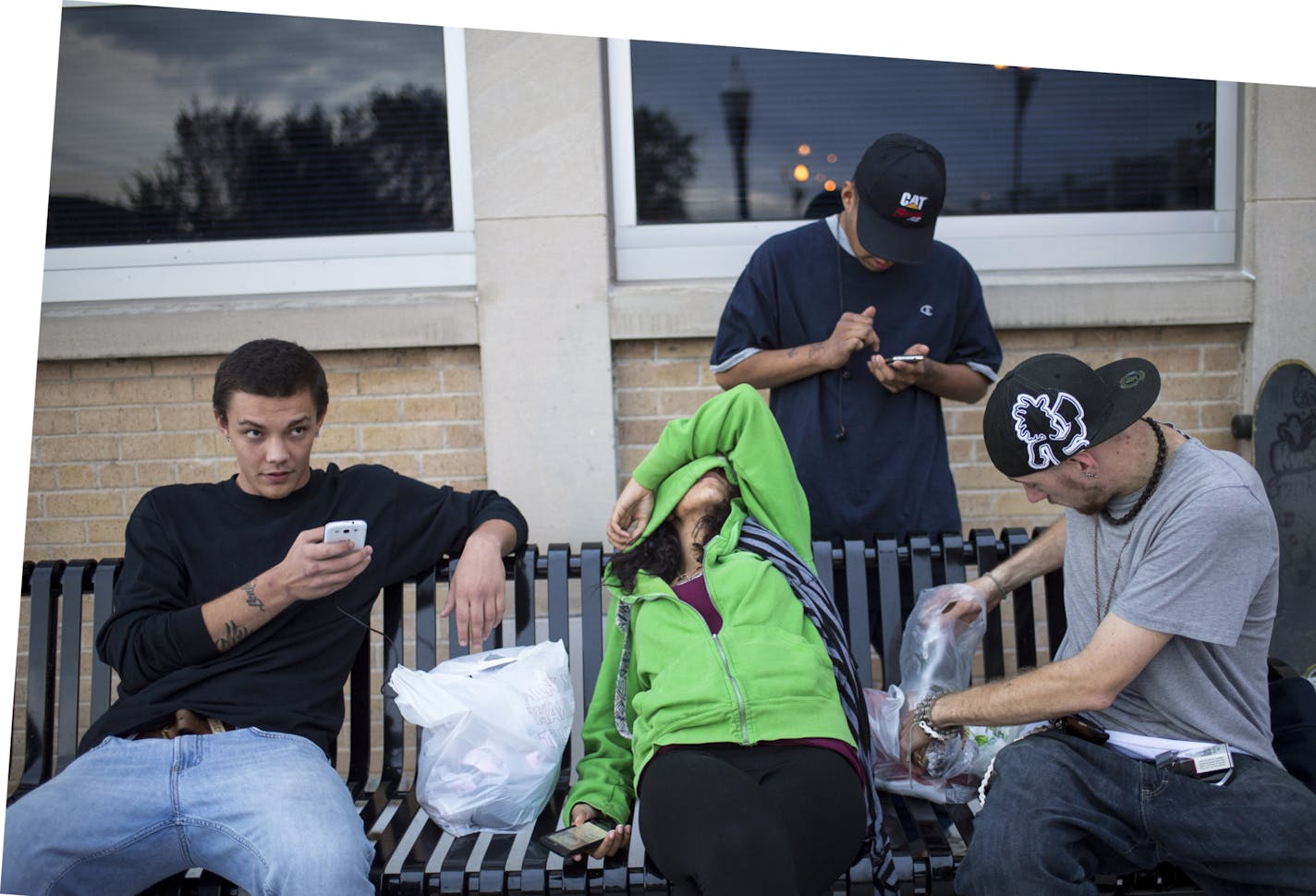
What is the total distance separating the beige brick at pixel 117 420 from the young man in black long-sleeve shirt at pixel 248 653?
A: 5.26 ft

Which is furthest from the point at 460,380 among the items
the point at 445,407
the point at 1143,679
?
the point at 1143,679

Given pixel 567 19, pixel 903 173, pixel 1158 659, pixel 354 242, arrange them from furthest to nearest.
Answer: pixel 354 242
pixel 903 173
pixel 567 19
pixel 1158 659

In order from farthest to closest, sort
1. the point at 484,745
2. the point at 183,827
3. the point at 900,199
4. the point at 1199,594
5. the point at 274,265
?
the point at 274,265
the point at 900,199
the point at 484,745
the point at 183,827
the point at 1199,594

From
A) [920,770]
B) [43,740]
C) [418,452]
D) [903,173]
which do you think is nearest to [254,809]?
[43,740]

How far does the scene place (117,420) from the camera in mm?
4527

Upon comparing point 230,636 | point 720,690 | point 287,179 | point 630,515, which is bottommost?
point 720,690

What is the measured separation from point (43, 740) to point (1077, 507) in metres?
2.93

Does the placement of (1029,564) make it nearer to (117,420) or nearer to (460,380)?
(460,380)

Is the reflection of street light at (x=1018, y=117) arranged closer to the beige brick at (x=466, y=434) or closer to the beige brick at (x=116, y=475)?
the beige brick at (x=466, y=434)

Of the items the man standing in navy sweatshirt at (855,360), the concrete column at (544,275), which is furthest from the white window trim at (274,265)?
→ the man standing in navy sweatshirt at (855,360)

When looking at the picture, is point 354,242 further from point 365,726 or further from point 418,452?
point 365,726

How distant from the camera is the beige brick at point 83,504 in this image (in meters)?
4.56

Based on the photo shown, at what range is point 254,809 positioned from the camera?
8.77 ft

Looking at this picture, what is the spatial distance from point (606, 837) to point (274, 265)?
2963 mm
